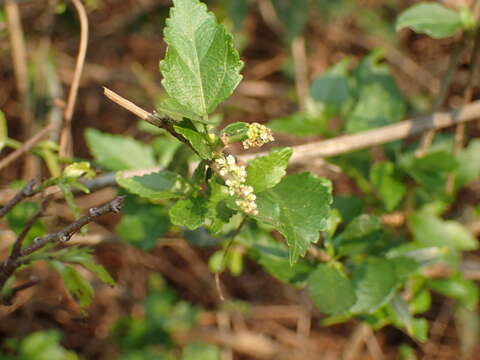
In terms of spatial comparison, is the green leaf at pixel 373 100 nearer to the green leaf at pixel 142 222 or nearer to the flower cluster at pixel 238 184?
the green leaf at pixel 142 222

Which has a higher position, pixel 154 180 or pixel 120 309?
pixel 154 180

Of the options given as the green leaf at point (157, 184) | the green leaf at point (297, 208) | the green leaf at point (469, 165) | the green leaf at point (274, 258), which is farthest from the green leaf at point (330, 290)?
the green leaf at point (469, 165)

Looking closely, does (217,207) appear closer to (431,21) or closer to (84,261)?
(84,261)

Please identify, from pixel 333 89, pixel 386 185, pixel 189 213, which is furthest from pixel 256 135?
pixel 333 89

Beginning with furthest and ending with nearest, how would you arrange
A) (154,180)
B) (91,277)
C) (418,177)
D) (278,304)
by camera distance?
(278,304)
(91,277)
(418,177)
(154,180)

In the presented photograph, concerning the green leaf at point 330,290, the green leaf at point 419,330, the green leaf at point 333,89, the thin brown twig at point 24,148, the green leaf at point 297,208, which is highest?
the green leaf at point 297,208

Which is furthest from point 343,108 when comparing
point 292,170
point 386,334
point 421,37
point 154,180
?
point 421,37

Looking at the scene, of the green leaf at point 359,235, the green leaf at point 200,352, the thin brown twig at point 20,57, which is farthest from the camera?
the green leaf at point 200,352

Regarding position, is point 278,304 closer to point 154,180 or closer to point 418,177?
point 418,177
